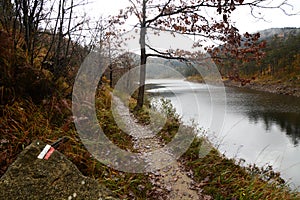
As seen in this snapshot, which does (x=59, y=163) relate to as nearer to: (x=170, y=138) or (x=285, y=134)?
(x=170, y=138)

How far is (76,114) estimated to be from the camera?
4332 millimetres

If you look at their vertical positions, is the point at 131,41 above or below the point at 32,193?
above

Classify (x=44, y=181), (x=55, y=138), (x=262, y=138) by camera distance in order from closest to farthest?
(x=44, y=181), (x=55, y=138), (x=262, y=138)

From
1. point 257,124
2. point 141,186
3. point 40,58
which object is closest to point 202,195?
point 141,186

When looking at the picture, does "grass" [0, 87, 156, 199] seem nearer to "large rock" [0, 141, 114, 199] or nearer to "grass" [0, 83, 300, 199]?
"grass" [0, 83, 300, 199]

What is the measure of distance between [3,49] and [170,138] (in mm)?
4387

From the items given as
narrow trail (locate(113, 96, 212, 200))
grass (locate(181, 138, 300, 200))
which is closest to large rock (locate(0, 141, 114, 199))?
narrow trail (locate(113, 96, 212, 200))

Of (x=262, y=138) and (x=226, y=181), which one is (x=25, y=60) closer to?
(x=226, y=181)

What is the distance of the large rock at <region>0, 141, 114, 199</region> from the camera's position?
1.67m

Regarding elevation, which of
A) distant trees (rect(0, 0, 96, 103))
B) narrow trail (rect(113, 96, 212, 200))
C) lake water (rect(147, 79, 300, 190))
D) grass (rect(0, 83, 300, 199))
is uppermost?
distant trees (rect(0, 0, 96, 103))

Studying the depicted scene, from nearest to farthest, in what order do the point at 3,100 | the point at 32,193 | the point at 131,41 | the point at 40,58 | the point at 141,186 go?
the point at 32,193
the point at 3,100
the point at 141,186
the point at 40,58
the point at 131,41

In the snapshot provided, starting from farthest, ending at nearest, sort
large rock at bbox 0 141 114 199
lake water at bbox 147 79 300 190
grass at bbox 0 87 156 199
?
lake water at bbox 147 79 300 190 → grass at bbox 0 87 156 199 → large rock at bbox 0 141 114 199

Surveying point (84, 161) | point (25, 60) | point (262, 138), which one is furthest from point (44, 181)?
point (262, 138)

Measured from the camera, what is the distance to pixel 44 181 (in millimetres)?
1758
